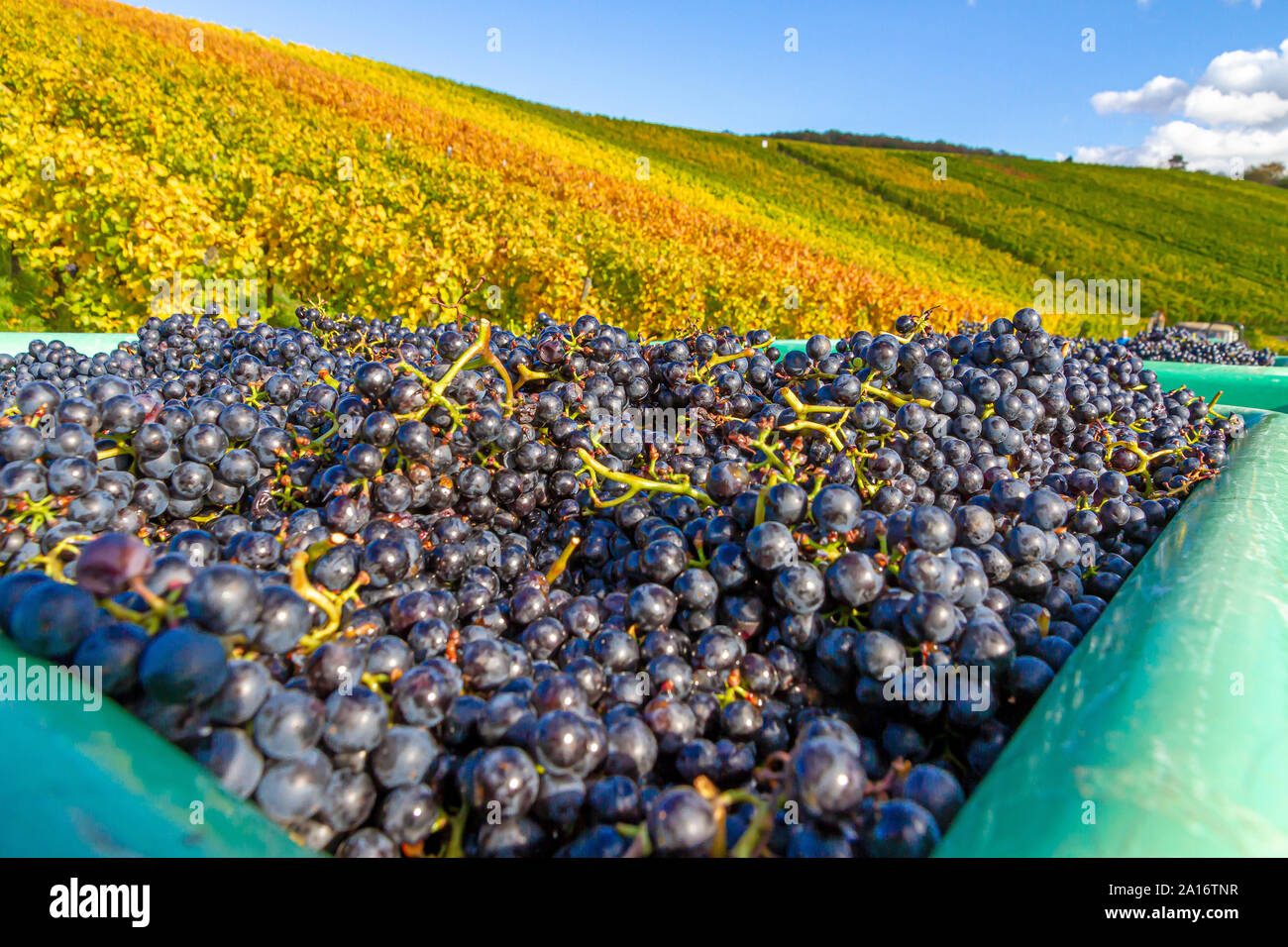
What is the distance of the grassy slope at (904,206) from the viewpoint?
16133 mm

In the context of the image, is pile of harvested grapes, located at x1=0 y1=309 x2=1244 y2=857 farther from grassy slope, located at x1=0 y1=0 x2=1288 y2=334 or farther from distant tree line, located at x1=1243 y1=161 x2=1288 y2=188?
distant tree line, located at x1=1243 y1=161 x2=1288 y2=188

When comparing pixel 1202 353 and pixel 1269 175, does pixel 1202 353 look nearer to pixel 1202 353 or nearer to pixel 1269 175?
pixel 1202 353

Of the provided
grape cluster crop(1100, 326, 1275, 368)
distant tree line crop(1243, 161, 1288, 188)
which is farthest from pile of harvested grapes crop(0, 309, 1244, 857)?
distant tree line crop(1243, 161, 1288, 188)

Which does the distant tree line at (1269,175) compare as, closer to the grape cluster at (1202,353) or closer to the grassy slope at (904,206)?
the grassy slope at (904,206)

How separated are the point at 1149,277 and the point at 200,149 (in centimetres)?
3329

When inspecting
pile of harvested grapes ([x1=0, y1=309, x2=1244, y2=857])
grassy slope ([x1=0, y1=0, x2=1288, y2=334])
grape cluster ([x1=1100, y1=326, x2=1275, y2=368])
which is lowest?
pile of harvested grapes ([x1=0, y1=309, x2=1244, y2=857])

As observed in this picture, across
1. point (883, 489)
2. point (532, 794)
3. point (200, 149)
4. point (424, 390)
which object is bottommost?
point (532, 794)

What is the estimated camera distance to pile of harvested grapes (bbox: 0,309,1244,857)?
786 millimetres

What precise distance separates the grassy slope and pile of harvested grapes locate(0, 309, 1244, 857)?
8817 mm

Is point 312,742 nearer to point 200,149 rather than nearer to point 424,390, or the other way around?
point 424,390

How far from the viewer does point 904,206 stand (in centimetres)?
3266
